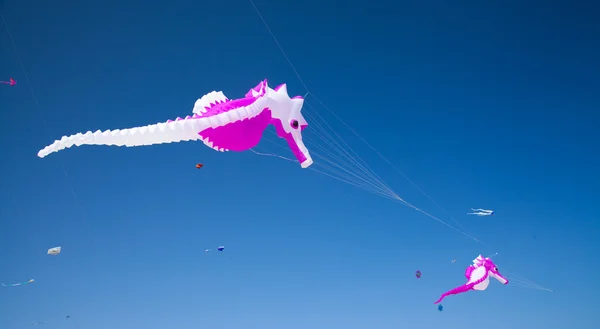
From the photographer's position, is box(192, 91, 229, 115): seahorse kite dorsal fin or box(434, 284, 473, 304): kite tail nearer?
box(192, 91, 229, 115): seahorse kite dorsal fin

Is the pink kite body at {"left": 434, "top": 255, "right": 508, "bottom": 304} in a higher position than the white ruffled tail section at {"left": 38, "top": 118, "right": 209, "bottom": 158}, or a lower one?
higher

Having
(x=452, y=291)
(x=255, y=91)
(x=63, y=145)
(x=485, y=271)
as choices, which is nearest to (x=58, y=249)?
(x=63, y=145)

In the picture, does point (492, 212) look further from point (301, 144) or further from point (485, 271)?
point (301, 144)

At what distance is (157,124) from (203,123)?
3.64ft

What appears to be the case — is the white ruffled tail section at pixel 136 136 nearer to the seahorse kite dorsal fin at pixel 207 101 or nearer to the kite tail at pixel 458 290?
the seahorse kite dorsal fin at pixel 207 101

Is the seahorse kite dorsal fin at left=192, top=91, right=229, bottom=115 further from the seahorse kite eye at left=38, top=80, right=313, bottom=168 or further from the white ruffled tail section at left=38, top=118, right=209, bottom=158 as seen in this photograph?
the white ruffled tail section at left=38, top=118, right=209, bottom=158

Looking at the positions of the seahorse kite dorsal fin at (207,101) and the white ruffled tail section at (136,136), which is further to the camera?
the seahorse kite dorsal fin at (207,101)

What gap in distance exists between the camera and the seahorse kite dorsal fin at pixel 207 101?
1214 centimetres

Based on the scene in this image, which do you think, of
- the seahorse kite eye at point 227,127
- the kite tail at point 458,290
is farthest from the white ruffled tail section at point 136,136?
the kite tail at point 458,290

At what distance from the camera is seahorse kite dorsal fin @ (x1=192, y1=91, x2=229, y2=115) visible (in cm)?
1214

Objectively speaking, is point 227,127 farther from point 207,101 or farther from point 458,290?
point 458,290

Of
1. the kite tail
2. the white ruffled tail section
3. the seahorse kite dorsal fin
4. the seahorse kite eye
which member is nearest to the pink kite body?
the kite tail

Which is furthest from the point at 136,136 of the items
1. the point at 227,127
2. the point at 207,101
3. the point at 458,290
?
the point at 458,290

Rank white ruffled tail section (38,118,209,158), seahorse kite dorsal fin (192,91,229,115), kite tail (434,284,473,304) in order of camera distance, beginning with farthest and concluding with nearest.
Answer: kite tail (434,284,473,304), seahorse kite dorsal fin (192,91,229,115), white ruffled tail section (38,118,209,158)
